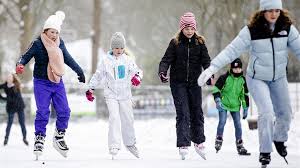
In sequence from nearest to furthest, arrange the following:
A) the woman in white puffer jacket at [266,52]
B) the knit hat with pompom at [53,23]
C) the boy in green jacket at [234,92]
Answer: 1. the woman in white puffer jacket at [266,52]
2. the knit hat with pompom at [53,23]
3. the boy in green jacket at [234,92]

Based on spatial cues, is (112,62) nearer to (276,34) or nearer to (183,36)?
(183,36)

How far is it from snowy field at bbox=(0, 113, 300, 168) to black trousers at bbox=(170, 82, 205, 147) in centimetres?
31

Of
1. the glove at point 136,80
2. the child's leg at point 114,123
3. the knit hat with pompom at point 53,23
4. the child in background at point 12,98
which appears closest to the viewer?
the knit hat with pompom at point 53,23

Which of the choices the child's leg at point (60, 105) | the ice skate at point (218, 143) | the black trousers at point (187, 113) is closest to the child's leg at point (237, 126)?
the ice skate at point (218, 143)

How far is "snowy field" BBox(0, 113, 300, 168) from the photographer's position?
29.0 feet

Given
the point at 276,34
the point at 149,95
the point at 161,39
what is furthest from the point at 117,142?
the point at 161,39

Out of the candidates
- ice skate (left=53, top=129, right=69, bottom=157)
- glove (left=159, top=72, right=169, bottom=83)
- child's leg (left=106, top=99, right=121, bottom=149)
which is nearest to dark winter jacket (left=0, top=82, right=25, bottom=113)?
child's leg (left=106, top=99, right=121, bottom=149)

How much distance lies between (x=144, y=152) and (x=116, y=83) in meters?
2.22

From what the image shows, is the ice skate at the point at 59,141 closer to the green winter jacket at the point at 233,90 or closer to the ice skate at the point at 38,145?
the ice skate at the point at 38,145

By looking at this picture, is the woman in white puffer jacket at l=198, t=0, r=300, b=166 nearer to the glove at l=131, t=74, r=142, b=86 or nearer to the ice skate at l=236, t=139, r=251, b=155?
the glove at l=131, t=74, r=142, b=86

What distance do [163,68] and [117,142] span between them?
4.33 feet

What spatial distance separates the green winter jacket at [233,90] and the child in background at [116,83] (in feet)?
6.28

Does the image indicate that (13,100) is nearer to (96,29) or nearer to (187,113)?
(187,113)

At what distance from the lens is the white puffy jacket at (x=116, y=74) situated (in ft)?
33.7
